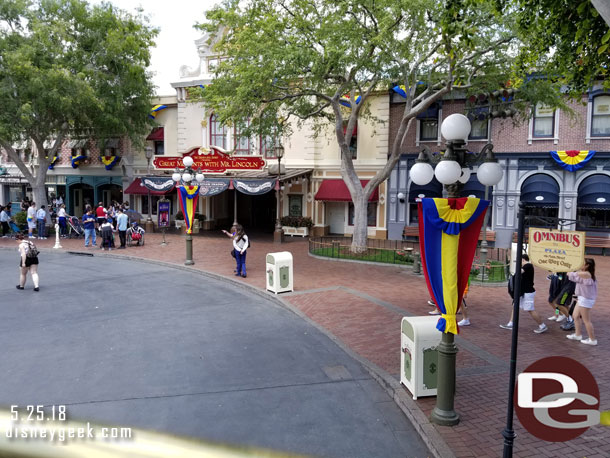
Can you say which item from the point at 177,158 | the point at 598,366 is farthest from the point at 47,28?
the point at 598,366

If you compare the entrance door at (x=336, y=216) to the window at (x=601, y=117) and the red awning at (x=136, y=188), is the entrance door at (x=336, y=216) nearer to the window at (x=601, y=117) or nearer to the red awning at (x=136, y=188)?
the red awning at (x=136, y=188)

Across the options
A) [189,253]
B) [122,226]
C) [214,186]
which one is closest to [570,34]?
[189,253]

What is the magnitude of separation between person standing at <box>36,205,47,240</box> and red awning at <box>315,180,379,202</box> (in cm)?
1350

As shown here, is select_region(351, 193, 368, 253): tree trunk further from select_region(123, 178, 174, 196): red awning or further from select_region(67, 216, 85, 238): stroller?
select_region(123, 178, 174, 196): red awning

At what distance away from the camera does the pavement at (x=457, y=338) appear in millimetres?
5598

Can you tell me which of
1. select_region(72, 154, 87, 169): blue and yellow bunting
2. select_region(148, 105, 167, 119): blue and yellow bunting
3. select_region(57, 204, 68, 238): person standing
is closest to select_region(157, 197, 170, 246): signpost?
select_region(57, 204, 68, 238): person standing

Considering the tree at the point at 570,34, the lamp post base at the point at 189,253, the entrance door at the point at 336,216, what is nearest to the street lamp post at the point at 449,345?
the tree at the point at 570,34

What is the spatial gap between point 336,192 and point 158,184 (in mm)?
9838

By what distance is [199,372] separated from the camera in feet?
24.8

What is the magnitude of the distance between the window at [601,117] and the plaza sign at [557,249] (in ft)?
63.9

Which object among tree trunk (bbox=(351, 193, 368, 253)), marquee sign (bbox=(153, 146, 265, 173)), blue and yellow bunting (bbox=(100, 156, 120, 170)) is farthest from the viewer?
blue and yellow bunting (bbox=(100, 156, 120, 170))

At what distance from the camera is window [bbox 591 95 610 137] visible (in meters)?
21.1

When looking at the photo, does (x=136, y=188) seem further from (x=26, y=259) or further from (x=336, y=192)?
(x=26, y=259)

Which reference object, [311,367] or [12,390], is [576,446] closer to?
[311,367]
